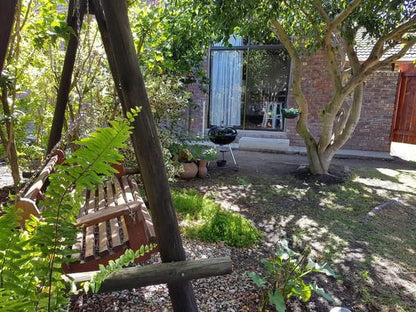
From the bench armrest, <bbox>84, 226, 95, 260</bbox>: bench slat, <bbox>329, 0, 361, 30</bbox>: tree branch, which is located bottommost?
<bbox>84, 226, 95, 260</bbox>: bench slat

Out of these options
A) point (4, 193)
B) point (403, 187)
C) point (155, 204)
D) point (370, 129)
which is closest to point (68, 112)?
point (4, 193)

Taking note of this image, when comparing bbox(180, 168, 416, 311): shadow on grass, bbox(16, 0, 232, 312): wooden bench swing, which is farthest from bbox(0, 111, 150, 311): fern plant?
bbox(180, 168, 416, 311): shadow on grass

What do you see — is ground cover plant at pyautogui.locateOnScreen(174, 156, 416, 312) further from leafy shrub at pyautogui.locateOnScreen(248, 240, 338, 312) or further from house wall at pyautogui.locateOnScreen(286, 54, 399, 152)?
house wall at pyautogui.locateOnScreen(286, 54, 399, 152)

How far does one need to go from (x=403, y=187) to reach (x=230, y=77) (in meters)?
6.07

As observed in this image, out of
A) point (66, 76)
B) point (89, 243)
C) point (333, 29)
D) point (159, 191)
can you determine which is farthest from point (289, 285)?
point (333, 29)

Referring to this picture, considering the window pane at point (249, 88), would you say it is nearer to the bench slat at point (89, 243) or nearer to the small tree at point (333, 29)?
the small tree at point (333, 29)

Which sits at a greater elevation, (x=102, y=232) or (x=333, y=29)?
(x=333, y=29)

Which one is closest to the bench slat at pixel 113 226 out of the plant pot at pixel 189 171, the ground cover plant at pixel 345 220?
the ground cover plant at pixel 345 220

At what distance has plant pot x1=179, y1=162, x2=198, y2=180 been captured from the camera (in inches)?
236

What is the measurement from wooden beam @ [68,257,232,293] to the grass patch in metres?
1.74

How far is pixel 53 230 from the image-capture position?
1.05 m

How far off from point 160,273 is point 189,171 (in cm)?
436

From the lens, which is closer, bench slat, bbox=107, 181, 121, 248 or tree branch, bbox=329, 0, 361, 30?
bench slat, bbox=107, 181, 121, 248

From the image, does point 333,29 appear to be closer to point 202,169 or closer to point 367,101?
point 202,169
